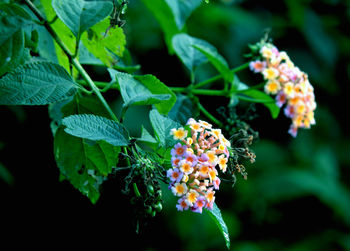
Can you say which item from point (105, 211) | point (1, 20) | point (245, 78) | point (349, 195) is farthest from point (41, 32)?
point (349, 195)

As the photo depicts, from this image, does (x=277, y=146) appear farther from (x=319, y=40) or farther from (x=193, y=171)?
(x=193, y=171)

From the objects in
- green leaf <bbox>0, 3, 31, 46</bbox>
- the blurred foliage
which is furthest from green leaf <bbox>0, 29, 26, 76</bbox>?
the blurred foliage

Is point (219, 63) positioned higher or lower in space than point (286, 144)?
higher

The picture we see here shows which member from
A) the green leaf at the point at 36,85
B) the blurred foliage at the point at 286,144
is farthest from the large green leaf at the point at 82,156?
the blurred foliage at the point at 286,144

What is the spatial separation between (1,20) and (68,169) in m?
0.31

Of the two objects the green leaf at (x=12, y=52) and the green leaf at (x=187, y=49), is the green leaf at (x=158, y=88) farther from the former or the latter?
the green leaf at (x=187, y=49)

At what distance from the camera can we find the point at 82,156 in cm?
85

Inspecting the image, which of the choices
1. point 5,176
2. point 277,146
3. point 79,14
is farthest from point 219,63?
point 277,146

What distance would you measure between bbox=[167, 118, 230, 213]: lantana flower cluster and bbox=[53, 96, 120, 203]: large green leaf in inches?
6.7

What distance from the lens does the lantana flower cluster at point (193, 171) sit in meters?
0.66

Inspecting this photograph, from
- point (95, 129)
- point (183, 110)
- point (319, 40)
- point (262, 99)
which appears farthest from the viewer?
point (319, 40)

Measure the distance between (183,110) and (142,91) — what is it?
280 mm

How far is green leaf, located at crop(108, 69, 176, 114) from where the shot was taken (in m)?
0.69

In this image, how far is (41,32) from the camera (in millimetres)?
999
